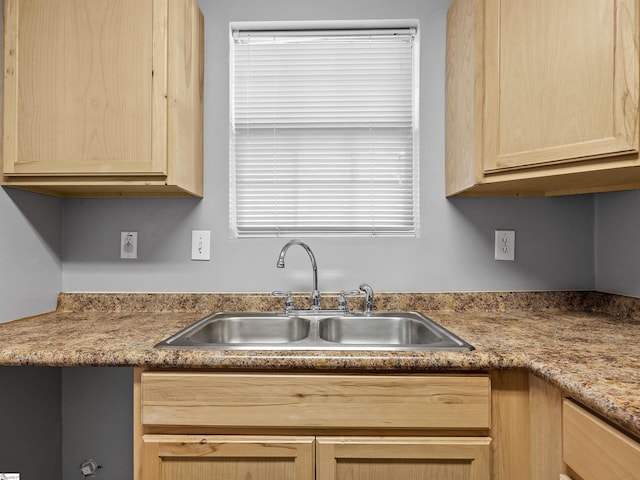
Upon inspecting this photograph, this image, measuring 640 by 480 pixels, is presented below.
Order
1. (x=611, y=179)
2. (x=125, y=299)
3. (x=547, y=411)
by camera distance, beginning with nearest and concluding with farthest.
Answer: (x=547, y=411)
(x=611, y=179)
(x=125, y=299)

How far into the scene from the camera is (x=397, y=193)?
1645 millimetres

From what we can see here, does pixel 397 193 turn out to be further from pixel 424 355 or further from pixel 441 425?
pixel 441 425

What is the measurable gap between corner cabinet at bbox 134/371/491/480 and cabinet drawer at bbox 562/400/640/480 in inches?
7.1

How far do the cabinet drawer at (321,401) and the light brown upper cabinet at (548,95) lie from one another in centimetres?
69

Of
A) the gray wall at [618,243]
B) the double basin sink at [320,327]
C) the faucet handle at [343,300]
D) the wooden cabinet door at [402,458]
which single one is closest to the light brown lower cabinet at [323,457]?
the wooden cabinet door at [402,458]

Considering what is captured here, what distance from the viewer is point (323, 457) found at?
96 centimetres

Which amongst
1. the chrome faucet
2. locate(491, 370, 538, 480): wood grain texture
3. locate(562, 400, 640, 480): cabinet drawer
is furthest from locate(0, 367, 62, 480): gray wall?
locate(562, 400, 640, 480): cabinet drawer

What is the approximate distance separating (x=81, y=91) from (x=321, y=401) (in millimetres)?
1255

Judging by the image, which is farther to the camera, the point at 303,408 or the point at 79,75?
the point at 79,75

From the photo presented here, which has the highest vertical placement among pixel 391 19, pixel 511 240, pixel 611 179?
pixel 391 19

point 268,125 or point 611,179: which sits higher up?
point 268,125

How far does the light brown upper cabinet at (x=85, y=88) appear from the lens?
1.26 metres

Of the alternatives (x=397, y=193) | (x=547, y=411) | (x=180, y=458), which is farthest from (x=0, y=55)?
(x=547, y=411)

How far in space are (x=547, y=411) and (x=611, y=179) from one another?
81 centimetres
